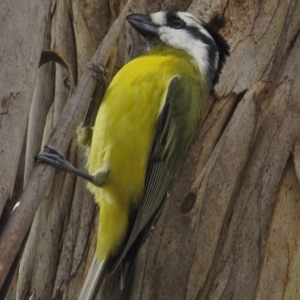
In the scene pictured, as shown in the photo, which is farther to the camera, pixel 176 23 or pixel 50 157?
pixel 176 23

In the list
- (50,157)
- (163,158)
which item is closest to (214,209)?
(163,158)

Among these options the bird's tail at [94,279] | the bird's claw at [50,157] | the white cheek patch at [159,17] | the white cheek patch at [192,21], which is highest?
the white cheek patch at [159,17]

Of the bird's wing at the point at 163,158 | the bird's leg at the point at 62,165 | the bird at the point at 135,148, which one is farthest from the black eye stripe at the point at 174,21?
the bird's leg at the point at 62,165

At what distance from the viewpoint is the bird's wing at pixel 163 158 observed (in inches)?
113

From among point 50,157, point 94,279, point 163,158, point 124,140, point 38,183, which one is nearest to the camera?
point 38,183

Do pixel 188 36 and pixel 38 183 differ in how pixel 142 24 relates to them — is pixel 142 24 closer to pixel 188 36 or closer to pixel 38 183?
pixel 188 36

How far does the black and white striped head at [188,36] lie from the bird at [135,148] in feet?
0.11

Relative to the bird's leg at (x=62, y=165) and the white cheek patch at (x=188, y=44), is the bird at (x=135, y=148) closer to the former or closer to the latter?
the bird's leg at (x=62, y=165)

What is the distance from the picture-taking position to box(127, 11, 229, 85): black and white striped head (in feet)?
10.7

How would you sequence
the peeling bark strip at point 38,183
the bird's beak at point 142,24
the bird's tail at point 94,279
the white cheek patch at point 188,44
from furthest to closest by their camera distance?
the white cheek patch at point 188,44 < the bird's beak at point 142,24 < the bird's tail at point 94,279 < the peeling bark strip at point 38,183

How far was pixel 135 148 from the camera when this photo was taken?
9.80 ft

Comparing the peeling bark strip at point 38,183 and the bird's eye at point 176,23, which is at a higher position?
the bird's eye at point 176,23

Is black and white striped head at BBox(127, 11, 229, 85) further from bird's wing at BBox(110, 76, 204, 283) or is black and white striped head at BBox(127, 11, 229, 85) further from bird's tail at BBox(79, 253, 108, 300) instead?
bird's tail at BBox(79, 253, 108, 300)

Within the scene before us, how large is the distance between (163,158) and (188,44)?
2.26 feet
